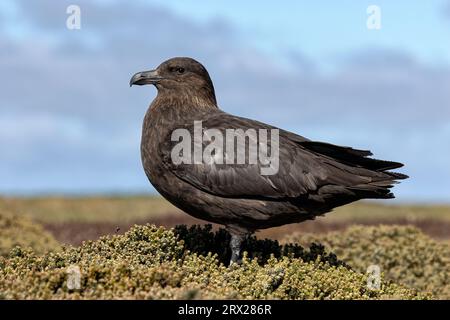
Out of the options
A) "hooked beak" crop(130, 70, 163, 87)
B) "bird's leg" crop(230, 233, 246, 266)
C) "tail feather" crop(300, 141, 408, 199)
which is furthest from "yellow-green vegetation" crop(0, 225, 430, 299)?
"hooked beak" crop(130, 70, 163, 87)

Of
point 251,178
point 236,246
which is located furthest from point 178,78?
point 236,246

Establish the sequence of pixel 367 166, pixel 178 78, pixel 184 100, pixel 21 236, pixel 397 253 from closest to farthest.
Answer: pixel 367 166, pixel 184 100, pixel 178 78, pixel 397 253, pixel 21 236

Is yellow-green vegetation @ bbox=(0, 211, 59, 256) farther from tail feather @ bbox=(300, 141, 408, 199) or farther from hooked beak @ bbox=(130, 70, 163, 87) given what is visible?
tail feather @ bbox=(300, 141, 408, 199)

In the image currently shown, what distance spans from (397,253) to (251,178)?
23.3 feet

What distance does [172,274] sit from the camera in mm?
8961

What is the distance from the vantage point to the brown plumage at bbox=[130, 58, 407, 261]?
10570 millimetres

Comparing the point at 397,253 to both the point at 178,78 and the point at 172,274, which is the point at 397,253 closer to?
the point at 178,78

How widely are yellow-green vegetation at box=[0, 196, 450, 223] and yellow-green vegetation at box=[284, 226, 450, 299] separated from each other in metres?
13.8

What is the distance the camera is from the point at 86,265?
1005 cm

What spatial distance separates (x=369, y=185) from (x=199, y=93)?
3.07 m

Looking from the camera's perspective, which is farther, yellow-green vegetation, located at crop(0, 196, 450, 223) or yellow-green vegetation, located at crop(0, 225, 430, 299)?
yellow-green vegetation, located at crop(0, 196, 450, 223)

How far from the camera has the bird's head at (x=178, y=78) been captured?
38.7 ft
